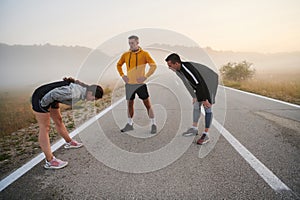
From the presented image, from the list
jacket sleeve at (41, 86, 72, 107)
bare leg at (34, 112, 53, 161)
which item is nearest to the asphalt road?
bare leg at (34, 112, 53, 161)

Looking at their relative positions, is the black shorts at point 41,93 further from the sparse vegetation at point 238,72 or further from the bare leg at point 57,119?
the sparse vegetation at point 238,72

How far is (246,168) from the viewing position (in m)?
2.75

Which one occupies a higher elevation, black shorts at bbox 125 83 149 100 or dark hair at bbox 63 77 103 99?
dark hair at bbox 63 77 103 99

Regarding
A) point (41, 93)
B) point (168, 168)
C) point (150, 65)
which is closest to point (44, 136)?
point (41, 93)

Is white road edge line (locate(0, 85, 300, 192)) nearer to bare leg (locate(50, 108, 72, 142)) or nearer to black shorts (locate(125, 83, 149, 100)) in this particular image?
bare leg (locate(50, 108, 72, 142))

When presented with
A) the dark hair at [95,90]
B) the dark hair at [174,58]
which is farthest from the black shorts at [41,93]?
the dark hair at [174,58]

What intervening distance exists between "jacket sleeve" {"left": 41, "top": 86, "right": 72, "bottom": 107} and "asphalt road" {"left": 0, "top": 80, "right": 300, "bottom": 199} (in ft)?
3.20

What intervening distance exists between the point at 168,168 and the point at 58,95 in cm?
173

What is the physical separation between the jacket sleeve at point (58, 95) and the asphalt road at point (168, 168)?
38.4 inches

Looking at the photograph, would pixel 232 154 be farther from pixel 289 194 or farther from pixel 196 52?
pixel 196 52

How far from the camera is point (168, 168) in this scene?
286 centimetres

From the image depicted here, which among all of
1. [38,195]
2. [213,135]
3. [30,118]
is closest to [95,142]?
[38,195]

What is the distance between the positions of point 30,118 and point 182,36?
215 inches

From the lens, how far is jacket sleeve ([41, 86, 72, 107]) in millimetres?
2727
